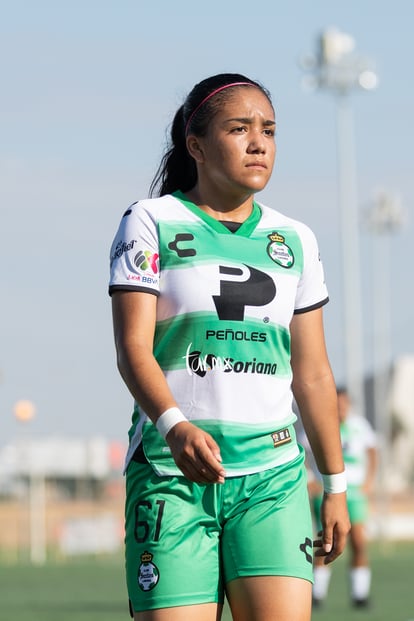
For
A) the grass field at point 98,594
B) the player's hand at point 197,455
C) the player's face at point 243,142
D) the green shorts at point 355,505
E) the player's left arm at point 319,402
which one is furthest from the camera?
the green shorts at point 355,505

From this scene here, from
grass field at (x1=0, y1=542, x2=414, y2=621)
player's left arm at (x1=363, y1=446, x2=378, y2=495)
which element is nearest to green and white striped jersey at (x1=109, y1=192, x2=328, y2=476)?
grass field at (x1=0, y1=542, x2=414, y2=621)

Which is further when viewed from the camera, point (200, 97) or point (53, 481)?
point (53, 481)

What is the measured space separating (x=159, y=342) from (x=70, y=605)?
39.7 ft

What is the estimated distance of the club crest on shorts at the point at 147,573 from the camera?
4688 millimetres

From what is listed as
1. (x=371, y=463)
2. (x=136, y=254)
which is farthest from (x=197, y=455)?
(x=371, y=463)

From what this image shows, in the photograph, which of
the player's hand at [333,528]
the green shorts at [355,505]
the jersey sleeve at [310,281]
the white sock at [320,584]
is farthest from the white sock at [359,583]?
the jersey sleeve at [310,281]

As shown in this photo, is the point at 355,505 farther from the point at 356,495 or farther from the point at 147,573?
the point at 147,573

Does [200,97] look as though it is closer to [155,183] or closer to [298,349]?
[155,183]

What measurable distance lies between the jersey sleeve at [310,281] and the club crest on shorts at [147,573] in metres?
0.96

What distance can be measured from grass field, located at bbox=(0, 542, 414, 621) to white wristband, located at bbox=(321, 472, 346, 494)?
8239mm

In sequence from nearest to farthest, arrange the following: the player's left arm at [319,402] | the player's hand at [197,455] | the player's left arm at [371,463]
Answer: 1. the player's hand at [197,455]
2. the player's left arm at [319,402]
3. the player's left arm at [371,463]

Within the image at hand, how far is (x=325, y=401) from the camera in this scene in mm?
5066

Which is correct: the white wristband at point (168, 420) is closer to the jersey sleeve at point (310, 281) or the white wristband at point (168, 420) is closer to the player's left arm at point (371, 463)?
the jersey sleeve at point (310, 281)

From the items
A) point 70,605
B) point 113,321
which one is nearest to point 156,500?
point 113,321
